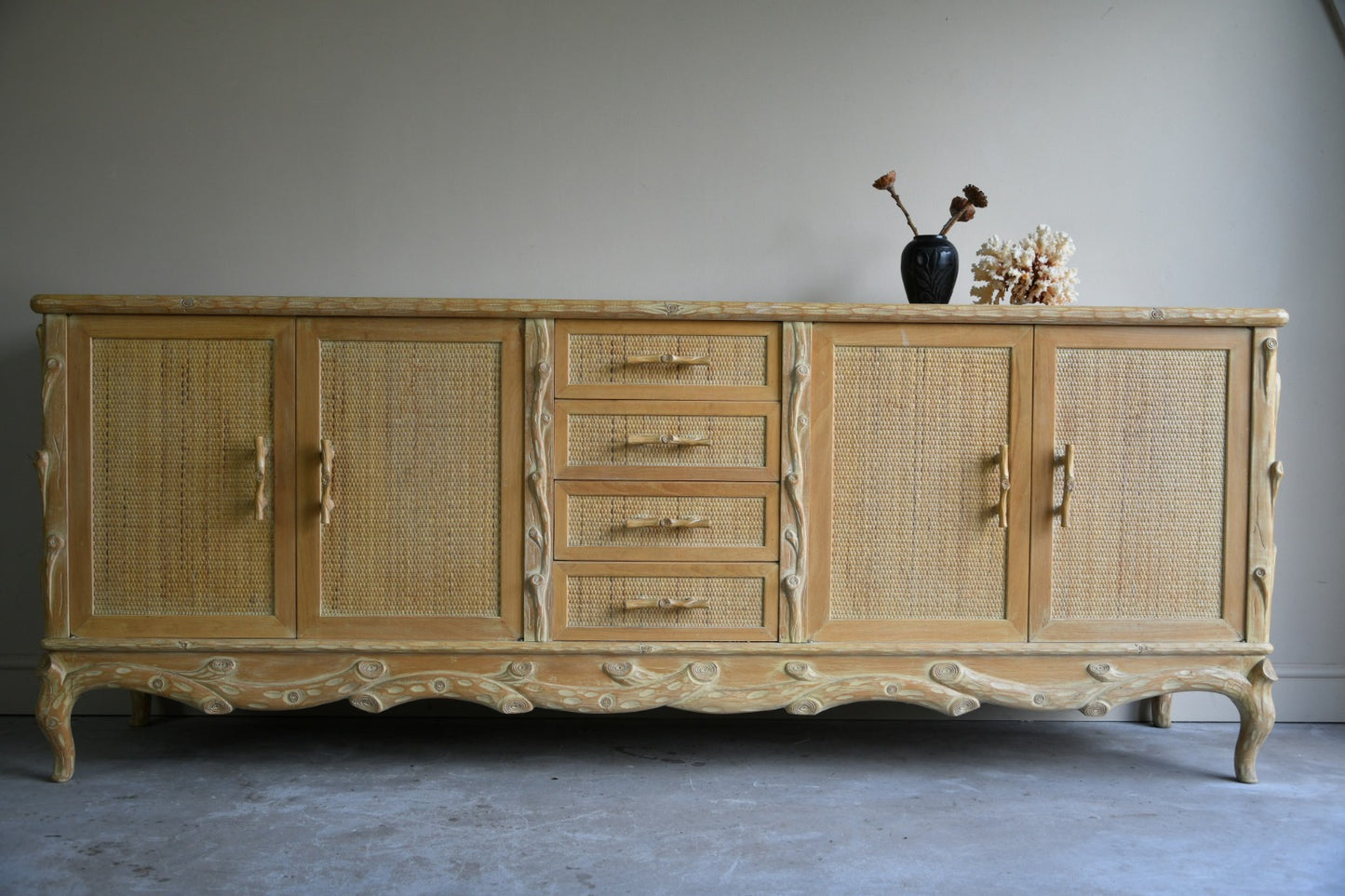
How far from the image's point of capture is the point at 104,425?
195cm

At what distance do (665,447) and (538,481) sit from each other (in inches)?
10.8

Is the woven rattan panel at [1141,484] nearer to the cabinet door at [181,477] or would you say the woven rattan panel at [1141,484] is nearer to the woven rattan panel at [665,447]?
the woven rattan panel at [665,447]

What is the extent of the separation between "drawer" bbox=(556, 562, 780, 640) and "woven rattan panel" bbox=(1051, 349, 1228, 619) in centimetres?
64

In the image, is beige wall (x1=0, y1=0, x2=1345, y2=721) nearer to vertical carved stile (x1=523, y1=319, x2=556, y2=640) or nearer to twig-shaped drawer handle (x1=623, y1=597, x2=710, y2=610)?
vertical carved stile (x1=523, y1=319, x2=556, y2=640)

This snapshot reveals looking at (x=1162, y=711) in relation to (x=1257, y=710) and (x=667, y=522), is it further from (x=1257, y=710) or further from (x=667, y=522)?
(x=667, y=522)

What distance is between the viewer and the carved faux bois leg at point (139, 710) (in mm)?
2361

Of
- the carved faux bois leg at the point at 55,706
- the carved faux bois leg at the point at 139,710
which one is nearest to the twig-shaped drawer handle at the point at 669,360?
the carved faux bois leg at the point at 55,706

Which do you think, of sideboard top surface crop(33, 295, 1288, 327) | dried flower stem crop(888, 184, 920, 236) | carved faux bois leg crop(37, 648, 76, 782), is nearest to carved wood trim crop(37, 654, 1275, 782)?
carved faux bois leg crop(37, 648, 76, 782)

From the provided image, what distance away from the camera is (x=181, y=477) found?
1.96 metres

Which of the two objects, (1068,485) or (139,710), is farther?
(139,710)

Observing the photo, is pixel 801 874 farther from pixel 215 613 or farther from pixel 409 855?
pixel 215 613

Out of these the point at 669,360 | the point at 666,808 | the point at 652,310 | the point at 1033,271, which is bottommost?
the point at 666,808

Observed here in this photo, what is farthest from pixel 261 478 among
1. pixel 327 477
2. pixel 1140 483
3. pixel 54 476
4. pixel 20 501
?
pixel 1140 483

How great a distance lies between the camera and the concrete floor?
1.56m
